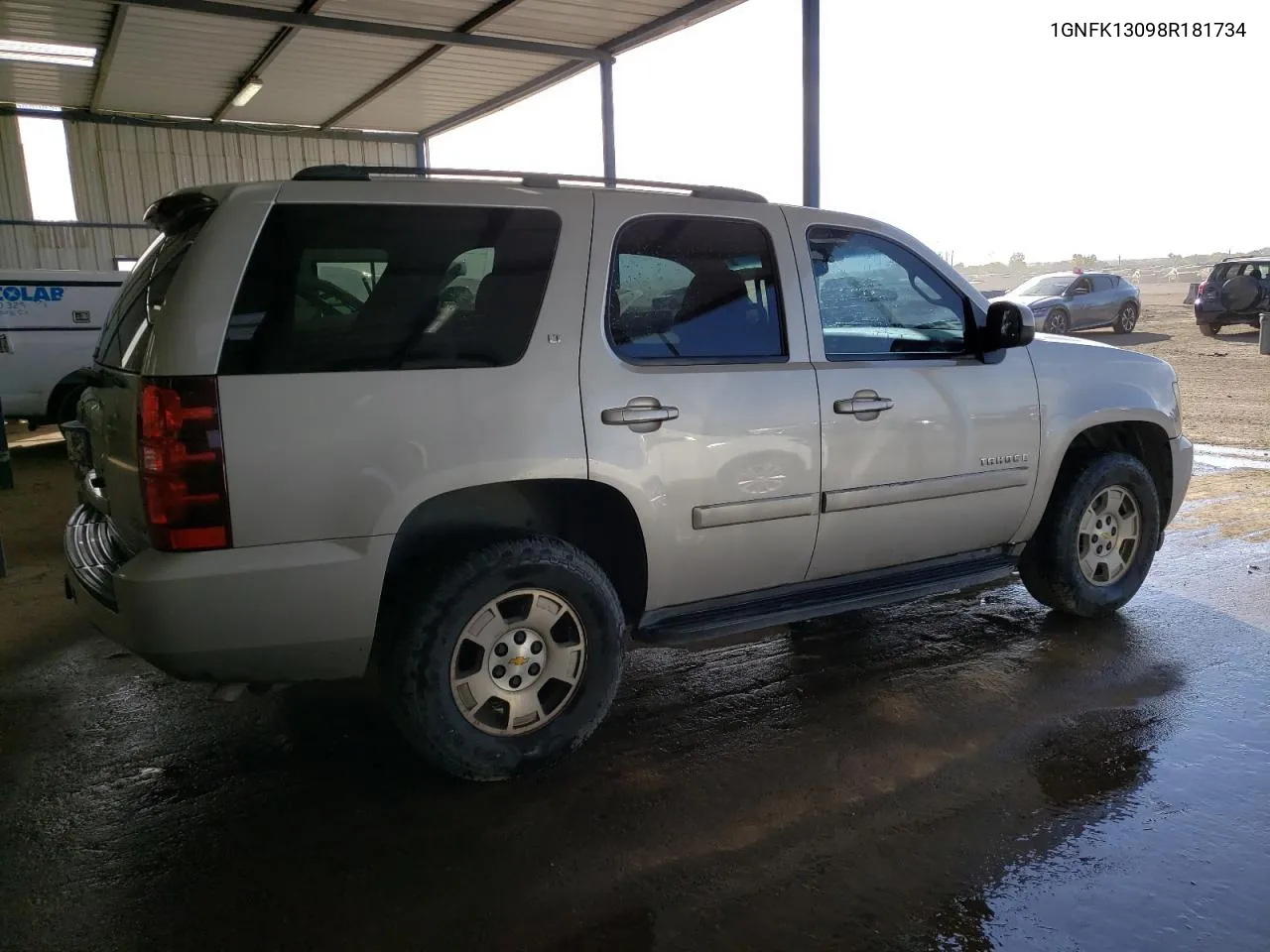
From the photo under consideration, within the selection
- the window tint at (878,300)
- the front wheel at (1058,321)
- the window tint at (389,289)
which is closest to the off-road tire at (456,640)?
the window tint at (389,289)

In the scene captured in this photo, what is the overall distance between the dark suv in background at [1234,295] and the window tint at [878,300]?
18.9 m

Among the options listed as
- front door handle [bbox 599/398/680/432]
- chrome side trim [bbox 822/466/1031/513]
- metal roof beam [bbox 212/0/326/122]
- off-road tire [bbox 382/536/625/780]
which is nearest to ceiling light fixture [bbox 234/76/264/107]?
metal roof beam [bbox 212/0/326/122]

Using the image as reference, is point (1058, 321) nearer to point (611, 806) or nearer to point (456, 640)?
point (611, 806)

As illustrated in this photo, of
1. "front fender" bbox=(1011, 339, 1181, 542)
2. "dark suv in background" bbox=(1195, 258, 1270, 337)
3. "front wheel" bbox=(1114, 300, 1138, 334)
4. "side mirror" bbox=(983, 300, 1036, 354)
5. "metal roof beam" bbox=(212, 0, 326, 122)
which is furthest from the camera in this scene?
"front wheel" bbox=(1114, 300, 1138, 334)

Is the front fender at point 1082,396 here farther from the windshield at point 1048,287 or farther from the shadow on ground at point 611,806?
the windshield at point 1048,287

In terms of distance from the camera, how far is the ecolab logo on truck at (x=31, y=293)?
10227 mm

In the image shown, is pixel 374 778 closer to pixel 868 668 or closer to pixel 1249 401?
pixel 868 668

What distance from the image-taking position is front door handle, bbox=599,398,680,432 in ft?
10.6

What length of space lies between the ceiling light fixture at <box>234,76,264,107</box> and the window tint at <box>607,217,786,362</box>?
561 inches

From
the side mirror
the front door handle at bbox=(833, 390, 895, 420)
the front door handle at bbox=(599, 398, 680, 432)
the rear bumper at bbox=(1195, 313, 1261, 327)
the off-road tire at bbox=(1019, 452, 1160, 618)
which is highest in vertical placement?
the side mirror

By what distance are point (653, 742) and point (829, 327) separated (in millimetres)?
1784

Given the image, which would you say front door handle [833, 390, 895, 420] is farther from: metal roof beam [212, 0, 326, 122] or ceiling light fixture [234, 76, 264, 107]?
ceiling light fixture [234, 76, 264, 107]

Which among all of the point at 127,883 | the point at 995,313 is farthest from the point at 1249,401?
the point at 127,883

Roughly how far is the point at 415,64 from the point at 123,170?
8.80 meters
